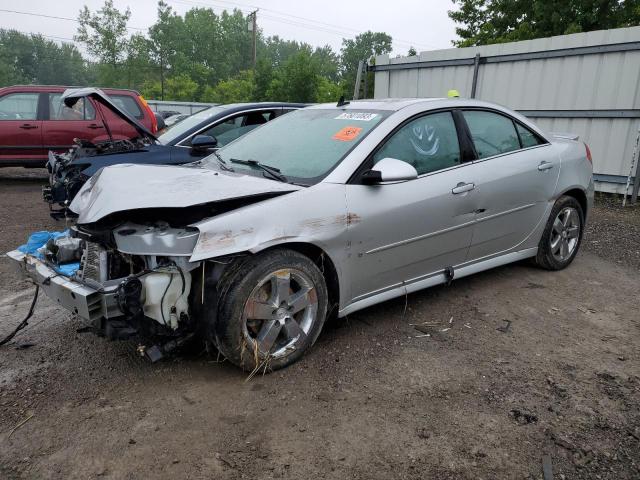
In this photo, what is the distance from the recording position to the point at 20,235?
609 centimetres

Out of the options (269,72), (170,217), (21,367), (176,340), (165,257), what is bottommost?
(21,367)

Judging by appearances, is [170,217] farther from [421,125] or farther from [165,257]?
[421,125]

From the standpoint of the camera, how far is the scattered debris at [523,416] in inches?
Answer: 101

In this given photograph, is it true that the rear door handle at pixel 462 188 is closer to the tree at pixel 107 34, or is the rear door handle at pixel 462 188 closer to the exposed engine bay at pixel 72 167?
the exposed engine bay at pixel 72 167

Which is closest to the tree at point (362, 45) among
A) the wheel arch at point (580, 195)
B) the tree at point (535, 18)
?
the tree at point (535, 18)

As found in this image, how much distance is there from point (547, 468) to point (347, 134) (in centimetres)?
228

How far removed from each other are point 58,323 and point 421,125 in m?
2.98

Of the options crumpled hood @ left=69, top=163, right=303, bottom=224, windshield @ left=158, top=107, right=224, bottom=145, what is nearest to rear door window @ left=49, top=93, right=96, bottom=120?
windshield @ left=158, top=107, right=224, bottom=145

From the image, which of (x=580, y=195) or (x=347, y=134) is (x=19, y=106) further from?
(x=580, y=195)

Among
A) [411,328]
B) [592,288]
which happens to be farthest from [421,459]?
[592,288]

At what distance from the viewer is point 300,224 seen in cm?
292

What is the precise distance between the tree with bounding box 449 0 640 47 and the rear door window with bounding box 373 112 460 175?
51.8ft

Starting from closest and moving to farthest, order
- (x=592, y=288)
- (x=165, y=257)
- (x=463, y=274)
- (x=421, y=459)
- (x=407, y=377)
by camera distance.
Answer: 1. (x=421, y=459)
2. (x=165, y=257)
3. (x=407, y=377)
4. (x=463, y=274)
5. (x=592, y=288)

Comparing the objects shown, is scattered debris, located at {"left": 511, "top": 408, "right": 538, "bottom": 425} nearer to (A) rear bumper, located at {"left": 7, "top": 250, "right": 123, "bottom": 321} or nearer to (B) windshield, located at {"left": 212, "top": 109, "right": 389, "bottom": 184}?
(B) windshield, located at {"left": 212, "top": 109, "right": 389, "bottom": 184}
